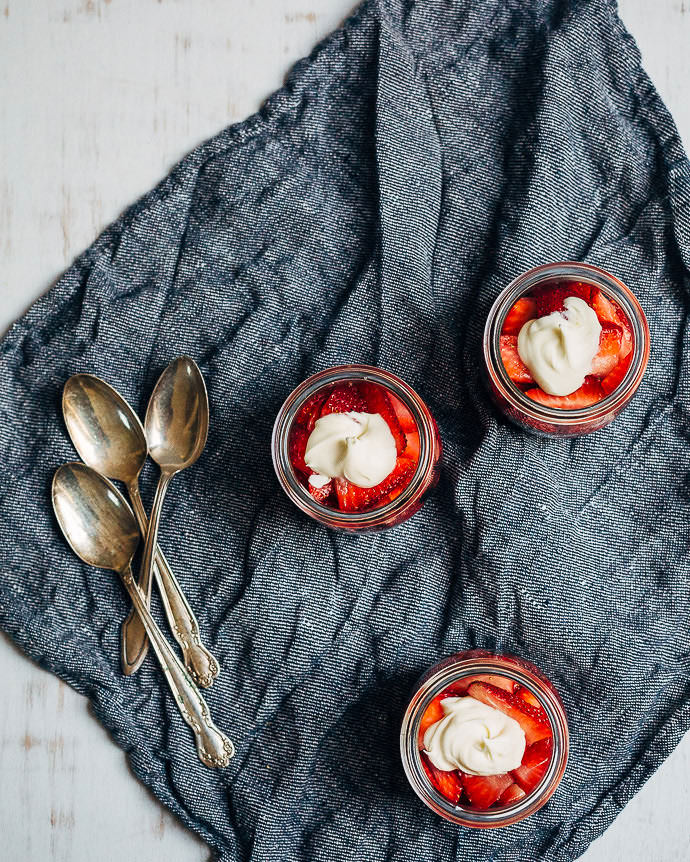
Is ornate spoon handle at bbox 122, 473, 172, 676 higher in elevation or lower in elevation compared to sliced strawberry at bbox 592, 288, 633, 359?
lower

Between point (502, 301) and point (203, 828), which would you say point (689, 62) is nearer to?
point (502, 301)

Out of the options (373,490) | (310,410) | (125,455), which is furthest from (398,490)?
(125,455)

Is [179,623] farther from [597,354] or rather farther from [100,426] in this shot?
[597,354]

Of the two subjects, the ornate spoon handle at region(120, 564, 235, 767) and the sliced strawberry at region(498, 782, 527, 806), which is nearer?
the sliced strawberry at region(498, 782, 527, 806)

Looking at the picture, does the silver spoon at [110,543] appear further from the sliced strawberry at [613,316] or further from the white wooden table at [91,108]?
the sliced strawberry at [613,316]

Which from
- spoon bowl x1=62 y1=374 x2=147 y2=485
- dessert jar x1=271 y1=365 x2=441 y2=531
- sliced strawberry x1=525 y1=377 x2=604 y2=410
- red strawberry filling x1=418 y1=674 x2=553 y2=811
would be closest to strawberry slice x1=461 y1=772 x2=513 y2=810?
red strawberry filling x1=418 y1=674 x2=553 y2=811

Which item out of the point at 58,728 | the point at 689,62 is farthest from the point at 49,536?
the point at 689,62

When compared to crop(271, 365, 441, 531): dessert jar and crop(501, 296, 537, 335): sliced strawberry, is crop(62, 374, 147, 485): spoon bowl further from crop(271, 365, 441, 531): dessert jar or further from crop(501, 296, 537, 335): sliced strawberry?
crop(501, 296, 537, 335): sliced strawberry
